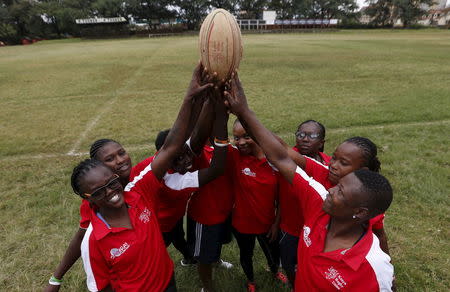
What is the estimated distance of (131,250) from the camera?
Result: 1.88m

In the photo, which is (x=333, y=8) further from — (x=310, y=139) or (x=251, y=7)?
(x=310, y=139)

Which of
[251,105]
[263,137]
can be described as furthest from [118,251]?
[251,105]

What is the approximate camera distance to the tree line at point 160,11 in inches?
2093

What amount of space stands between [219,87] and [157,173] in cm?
80

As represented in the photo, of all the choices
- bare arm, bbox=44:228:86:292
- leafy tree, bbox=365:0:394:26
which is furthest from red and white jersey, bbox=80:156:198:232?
leafy tree, bbox=365:0:394:26

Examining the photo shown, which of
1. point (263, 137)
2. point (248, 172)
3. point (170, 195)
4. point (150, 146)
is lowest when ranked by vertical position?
point (150, 146)

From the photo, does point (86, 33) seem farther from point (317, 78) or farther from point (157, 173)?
point (157, 173)

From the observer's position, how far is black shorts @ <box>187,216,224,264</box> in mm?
2637

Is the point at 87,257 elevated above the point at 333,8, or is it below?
below

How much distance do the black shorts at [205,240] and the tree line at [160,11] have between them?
57.4m

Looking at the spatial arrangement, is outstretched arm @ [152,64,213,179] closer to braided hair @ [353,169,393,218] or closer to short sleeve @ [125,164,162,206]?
short sleeve @ [125,164,162,206]

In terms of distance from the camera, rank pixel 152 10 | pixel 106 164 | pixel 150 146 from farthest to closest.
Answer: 1. pixel 152 10
2. pixel 150 146
3. pixel 106 164

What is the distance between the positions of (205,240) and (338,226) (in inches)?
52.3

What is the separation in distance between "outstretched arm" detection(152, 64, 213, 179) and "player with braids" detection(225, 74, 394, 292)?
0.74 feet
